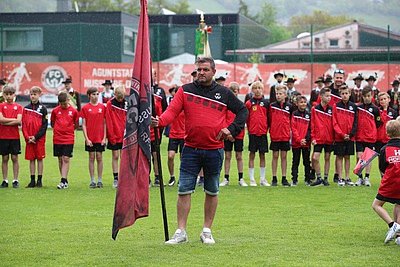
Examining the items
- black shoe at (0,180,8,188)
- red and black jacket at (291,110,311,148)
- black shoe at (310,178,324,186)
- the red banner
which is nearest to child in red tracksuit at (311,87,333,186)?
black shoe at (310,178,324,186)

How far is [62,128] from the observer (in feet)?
61.0

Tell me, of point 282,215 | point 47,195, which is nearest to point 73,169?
point 47,195

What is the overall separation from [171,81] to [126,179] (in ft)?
88.6

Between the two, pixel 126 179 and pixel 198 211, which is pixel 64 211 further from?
pixel 126 179

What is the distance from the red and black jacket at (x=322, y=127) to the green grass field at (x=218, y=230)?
102 centimetres

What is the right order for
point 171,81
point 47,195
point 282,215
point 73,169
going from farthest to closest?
point 171,81 < point 73,169 < point 47,195 < point 282,215

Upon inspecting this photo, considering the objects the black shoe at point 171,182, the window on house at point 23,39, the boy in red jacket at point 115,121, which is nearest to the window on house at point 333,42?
the window on house at point 23,39

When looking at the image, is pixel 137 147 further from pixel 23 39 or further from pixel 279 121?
pixel 23 39

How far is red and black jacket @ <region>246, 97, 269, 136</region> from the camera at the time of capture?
19062mm

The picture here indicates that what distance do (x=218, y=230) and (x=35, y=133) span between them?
7187 millimetres

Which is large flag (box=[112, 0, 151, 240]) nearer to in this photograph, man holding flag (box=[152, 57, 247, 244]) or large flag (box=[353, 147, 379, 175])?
man holding flag (box=[152, 57, 247, 244])

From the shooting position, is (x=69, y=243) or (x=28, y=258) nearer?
(x=28, y=258)

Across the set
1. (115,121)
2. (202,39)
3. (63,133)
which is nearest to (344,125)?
(115,121)

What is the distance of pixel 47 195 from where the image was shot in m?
17.1
